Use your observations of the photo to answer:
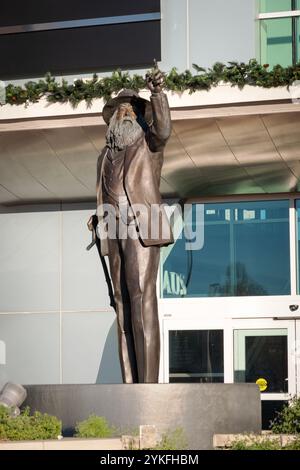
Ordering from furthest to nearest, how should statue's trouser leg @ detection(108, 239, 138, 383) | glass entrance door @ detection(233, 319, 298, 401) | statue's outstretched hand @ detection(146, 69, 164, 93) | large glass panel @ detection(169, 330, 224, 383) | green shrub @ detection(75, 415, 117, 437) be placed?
large glass panel @ detection(169, 330, 224, 383) < glass entrance door @ detection(233, 319, 298, 401) < statue's trouser leg @ detection(108, 239, 138, 383) < statue's outstretched hand @ detection(146, 69, 164, 93) < green shrub @ detection(75, 415, 117, 437)

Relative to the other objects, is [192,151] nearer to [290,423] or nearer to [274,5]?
[274,5]

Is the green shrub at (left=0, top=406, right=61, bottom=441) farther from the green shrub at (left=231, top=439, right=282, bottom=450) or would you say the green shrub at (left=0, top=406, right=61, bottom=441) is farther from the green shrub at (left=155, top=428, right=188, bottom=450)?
the green shrub at (left=231, top=439, right=282, bottom=450)

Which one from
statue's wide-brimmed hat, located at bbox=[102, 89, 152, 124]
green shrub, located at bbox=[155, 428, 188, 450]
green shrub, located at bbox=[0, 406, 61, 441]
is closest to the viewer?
green shrub, located at bbox=[155, 428, 188, 450]

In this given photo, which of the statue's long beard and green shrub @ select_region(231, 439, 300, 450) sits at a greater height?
the statue's long beard

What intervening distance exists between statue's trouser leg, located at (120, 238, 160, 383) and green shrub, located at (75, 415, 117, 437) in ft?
2.83

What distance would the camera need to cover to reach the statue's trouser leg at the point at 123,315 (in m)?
10.3

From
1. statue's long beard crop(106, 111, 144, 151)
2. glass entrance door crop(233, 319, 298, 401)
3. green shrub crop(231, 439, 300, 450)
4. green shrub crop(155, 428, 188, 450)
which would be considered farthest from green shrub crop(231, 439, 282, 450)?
glass entrance door crop(233, 319, 298, 401)

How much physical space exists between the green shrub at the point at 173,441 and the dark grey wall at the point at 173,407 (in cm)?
16

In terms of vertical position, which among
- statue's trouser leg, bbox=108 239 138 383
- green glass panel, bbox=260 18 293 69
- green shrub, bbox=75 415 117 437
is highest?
green glass panel, bbox=260 18 293 69

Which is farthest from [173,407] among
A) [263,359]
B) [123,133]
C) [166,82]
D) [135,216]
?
[263,359]

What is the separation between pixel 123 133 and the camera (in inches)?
414

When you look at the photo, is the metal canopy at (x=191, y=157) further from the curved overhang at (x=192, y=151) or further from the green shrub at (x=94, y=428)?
the green shrub at (x=94, y=428)

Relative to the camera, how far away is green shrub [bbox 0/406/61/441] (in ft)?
29.6

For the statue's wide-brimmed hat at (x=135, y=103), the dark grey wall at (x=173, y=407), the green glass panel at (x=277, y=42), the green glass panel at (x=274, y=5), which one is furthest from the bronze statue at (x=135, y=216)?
the green glass panel at (x=274, y=5)
